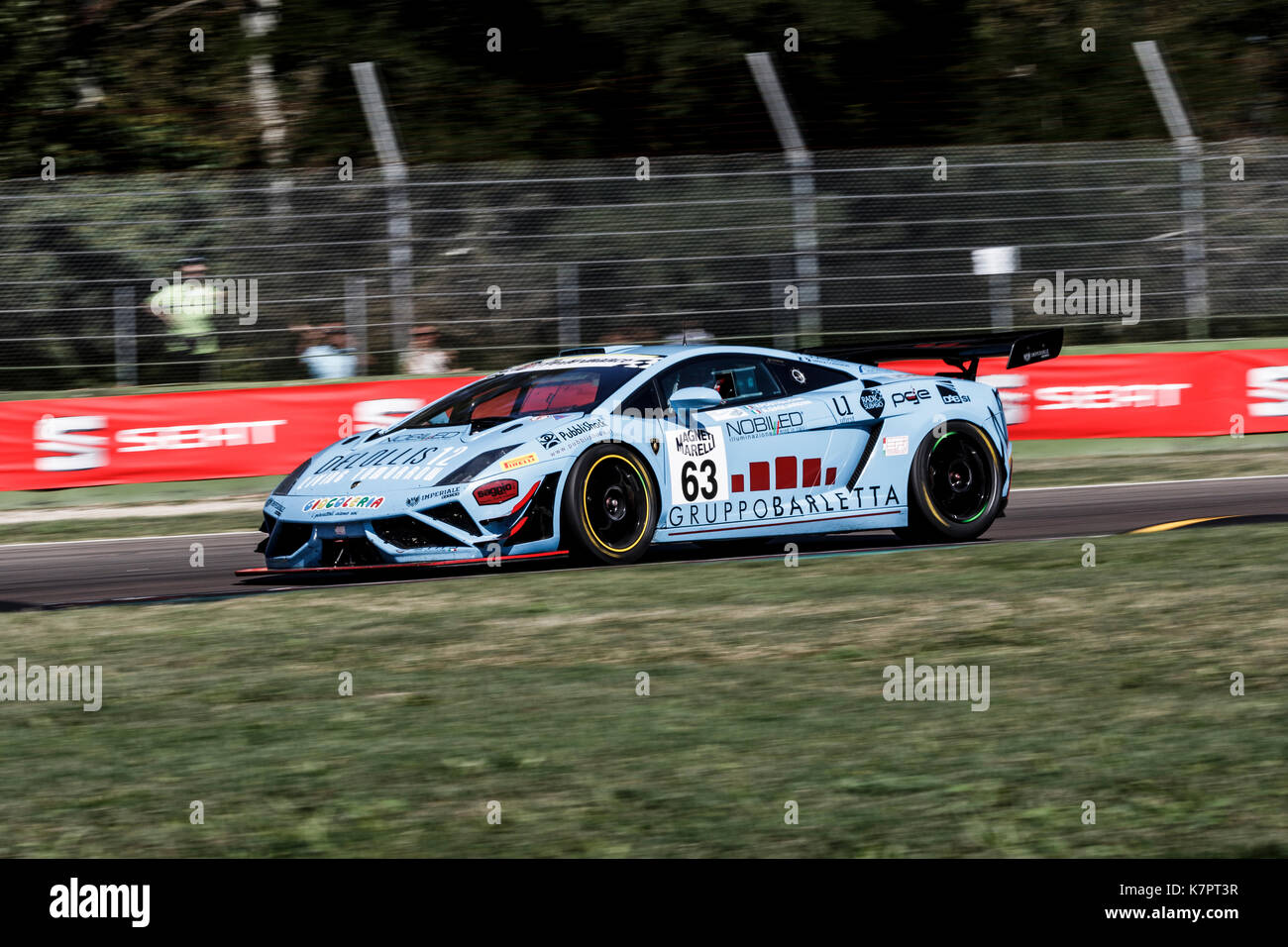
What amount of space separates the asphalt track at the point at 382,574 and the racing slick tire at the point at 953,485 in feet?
0.57

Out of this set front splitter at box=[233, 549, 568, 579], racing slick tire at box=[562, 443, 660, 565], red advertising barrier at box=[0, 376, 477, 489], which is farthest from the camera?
red advertising barrier at box=[0, 376, 477, 489]

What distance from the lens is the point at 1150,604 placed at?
299 inches

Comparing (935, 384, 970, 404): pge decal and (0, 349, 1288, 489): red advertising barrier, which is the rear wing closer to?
(935, 384, 970, 404): pge decal

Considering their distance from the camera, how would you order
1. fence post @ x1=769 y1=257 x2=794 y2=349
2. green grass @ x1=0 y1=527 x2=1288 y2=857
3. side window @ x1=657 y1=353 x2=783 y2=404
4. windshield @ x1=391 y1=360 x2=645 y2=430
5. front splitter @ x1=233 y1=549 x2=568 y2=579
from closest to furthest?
green grass @ x1=0 y1=527 x2=1288 y2=857, front splitter @ x1=233 y1=549 x2=568 y2=579, windshield @ x1=391 y1=360 x2=645 y2=430, side window @ x1=657 y1=353 x2=783 y2=404, fence post @ x1=769 y1=257 x2=794 y2=349

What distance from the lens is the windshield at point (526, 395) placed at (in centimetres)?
938

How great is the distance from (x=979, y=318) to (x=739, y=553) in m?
6.77

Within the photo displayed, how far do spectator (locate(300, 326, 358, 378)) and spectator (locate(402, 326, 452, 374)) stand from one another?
1.58 ft

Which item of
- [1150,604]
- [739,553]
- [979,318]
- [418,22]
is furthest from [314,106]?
[1150,604]

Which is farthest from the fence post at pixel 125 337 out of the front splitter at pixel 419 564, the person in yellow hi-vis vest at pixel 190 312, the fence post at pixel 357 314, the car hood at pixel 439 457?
the front splitter at pixel 419 564

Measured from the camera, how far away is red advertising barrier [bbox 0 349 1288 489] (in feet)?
46.9

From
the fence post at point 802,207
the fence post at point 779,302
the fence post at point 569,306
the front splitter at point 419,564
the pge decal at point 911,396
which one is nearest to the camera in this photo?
the front splitter at point 419,564

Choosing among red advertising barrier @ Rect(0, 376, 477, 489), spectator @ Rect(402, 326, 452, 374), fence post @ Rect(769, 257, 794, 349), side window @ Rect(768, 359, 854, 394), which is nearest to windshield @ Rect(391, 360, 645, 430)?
side window @ Rect(768, 359, 854, 394)

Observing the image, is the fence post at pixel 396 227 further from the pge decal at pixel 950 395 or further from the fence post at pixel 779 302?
the pge decal at pixel 950 395
